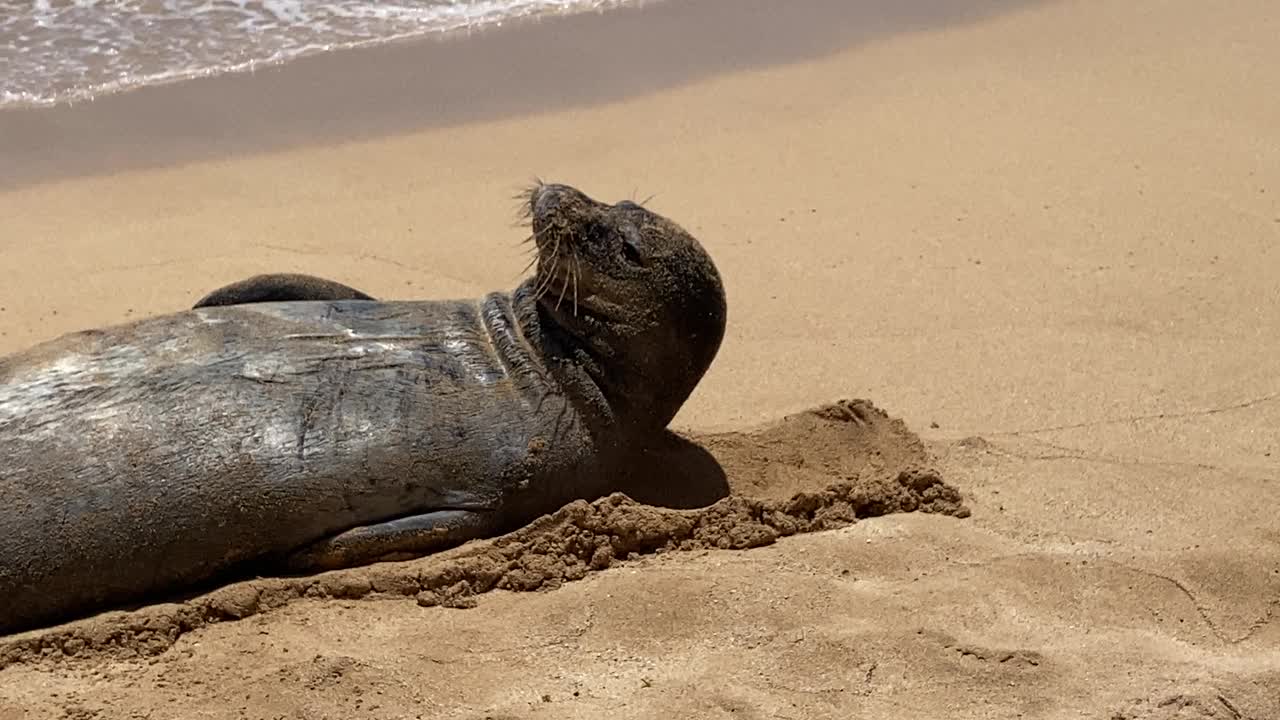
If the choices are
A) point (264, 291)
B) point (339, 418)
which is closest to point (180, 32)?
point (264, 291)

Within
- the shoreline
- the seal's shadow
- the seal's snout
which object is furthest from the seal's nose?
the shoreline

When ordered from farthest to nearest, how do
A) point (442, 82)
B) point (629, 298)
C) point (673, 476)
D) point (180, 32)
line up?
point (180, 32)
point (442, 82)
point (673, 476)
point (629, 298)

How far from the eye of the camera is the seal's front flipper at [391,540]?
14.7 ft

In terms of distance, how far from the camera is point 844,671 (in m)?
4.21

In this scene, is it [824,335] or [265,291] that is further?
[824,335]

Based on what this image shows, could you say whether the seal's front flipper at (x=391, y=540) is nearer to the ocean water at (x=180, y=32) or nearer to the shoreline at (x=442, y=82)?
the shoreline at (x=442, y=82)

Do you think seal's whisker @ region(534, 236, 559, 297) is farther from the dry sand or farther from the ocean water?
the ocean water

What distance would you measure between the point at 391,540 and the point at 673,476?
1.04 meters

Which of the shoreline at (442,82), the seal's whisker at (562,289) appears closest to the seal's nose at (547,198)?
the seal's whisker at (562,289)

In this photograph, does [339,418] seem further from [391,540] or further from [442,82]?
[442,82]

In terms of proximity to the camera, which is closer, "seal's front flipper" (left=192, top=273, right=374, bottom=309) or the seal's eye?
the seal's eye

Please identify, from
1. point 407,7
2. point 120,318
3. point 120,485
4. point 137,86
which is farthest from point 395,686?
point 407,7

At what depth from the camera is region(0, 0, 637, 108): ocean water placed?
8867mm

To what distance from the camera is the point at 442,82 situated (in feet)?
29.1
